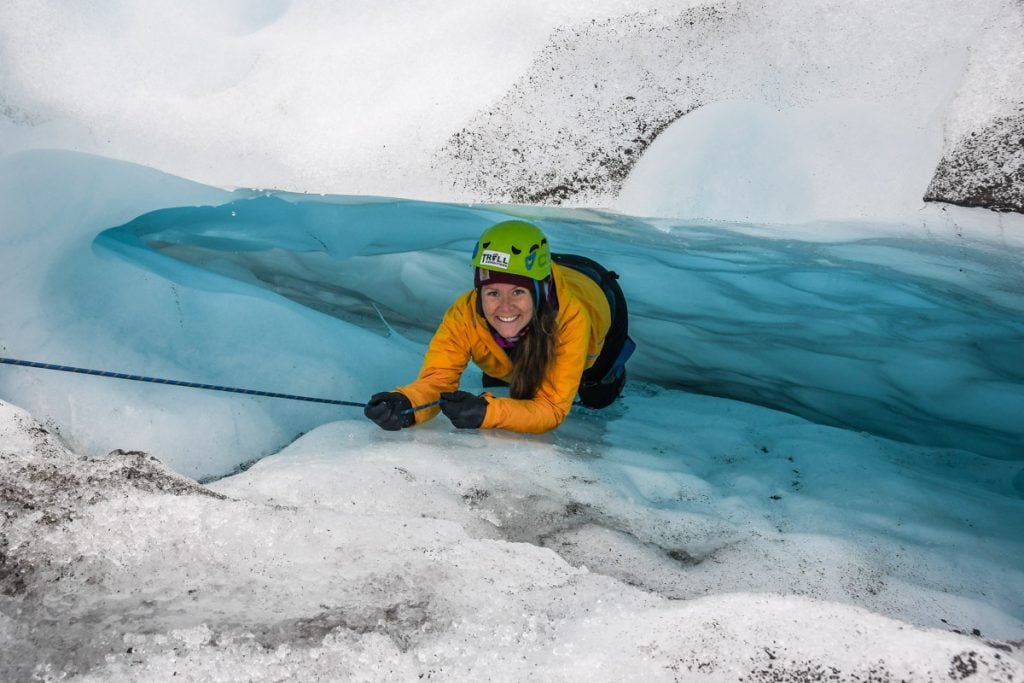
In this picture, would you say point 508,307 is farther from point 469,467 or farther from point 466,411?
point 469,467

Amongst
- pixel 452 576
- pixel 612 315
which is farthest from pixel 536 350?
pixel 452 576

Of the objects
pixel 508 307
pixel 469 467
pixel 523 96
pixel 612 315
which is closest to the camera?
pixel 469 467

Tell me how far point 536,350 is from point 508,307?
18cm

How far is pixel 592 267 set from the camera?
3252 millimetres

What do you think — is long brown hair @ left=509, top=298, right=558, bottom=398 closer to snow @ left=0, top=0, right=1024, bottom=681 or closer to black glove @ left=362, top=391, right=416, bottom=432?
snow @ left=0, top=0, right=1024, bottom=681

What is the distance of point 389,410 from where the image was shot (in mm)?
2551

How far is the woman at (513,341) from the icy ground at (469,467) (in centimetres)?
12

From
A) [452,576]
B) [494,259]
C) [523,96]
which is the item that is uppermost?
[523,96]

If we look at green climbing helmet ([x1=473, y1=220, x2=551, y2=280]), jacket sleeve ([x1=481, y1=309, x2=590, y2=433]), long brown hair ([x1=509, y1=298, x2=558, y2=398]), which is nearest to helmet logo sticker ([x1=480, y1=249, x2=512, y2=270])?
green climbing helmet ([x1=473, y1=220, x2=551, y2=280])

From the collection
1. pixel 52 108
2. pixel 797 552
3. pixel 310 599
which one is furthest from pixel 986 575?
pixel 52 108

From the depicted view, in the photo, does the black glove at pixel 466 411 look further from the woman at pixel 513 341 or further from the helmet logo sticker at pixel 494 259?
the helmet logo sticker at pixel 494 259

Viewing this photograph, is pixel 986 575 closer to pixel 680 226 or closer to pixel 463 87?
pixel 680 226

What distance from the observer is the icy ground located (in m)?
1.56

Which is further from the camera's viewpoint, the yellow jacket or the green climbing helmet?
the yellow jacket
